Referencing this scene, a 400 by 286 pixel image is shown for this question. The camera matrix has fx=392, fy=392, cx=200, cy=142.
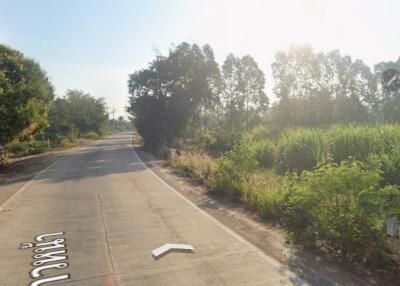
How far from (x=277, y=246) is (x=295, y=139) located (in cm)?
1123

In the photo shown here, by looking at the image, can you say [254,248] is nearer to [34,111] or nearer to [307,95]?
[34,111]

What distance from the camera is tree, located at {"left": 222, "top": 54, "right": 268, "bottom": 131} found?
58125 mm

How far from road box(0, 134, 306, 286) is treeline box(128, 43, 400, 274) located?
51.6 inches

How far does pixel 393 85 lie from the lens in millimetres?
62062

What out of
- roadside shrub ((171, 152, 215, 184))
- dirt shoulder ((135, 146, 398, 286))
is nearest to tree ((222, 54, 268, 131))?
roadside shrub ((171, 152, 215, 184))

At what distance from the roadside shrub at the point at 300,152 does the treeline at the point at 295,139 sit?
0.06 meters

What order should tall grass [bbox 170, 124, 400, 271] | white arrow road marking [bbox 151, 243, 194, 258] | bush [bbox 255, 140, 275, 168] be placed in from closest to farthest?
1. tall grass [bbox 170, 124, 400, 271]
2. white arrow road marking [bbox 151, 243, 194, 258]
3. bush [bbox 255, 140, 275, 168]

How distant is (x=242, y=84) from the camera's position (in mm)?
58281

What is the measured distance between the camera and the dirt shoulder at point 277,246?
227 inches

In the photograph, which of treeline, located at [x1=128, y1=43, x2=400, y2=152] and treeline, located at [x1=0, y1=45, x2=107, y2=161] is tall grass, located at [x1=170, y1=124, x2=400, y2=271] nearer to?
treeline, located at [x1=0, y1=45, x2=107, y2=161]

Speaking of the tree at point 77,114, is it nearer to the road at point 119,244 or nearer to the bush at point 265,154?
the bush at point 265,154

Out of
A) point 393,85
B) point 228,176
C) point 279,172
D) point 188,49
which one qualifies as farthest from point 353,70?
point 228,176

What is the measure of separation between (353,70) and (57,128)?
51.4m

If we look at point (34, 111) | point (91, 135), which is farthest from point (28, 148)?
point (91, 135)
